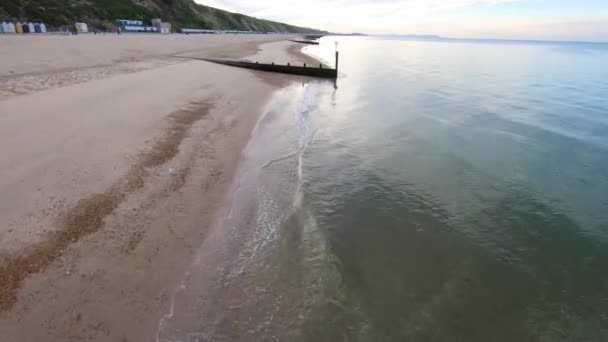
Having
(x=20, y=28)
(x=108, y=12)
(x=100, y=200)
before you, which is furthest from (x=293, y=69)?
(x=108, y=12)

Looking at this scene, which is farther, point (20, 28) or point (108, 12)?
point (108, 12)

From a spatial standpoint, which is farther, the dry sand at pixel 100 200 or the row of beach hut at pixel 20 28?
the row of beach hut at pixel 20 28

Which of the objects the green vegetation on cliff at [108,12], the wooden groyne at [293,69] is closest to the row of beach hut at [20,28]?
the green vegetation on cliff at [108,12]

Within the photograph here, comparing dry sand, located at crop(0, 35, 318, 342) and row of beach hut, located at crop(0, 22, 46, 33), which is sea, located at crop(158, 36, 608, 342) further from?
row of beach hut, located at crop(0, 22, 46, 33)

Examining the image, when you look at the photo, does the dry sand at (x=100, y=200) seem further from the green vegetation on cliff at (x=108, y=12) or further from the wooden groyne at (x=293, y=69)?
the green vegetation on cliff at (x=108, y=12)

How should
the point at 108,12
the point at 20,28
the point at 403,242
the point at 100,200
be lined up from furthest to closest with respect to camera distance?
1. the point at 108,12
2. the point at 20,28
3. the point at 403,242
4. the point at 100,200

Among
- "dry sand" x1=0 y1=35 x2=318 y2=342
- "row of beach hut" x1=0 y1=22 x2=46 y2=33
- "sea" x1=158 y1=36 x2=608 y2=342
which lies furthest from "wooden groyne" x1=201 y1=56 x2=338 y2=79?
"row of beach hut" x1=0 y1=22 x2=46 y2=33

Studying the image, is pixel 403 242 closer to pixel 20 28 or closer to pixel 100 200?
pixel 100 200
